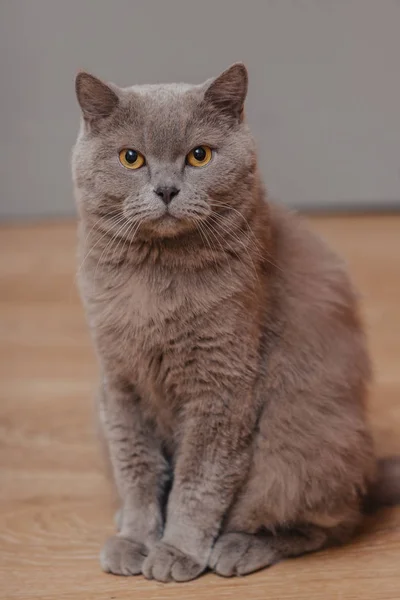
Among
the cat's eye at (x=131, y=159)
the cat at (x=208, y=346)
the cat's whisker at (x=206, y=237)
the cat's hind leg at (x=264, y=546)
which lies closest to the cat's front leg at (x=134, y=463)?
the cat at (x=208, y=346)

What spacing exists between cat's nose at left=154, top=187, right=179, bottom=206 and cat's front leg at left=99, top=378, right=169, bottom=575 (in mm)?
357

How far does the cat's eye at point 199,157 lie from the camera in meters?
1.46

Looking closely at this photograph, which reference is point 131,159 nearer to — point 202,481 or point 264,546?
point 202,481

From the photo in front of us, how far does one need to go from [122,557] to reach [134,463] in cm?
16

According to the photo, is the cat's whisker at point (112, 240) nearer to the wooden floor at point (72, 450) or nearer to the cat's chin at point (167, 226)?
the cat's chin at point (167, 226)

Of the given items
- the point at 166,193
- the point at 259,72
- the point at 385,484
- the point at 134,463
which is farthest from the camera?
the point at 259,72

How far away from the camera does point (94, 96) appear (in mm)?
1462

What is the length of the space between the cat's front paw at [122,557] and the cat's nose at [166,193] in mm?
603

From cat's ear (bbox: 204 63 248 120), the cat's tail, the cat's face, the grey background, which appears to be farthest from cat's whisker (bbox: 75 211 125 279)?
the grey background

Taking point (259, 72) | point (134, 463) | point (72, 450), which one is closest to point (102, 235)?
point (134, 463)

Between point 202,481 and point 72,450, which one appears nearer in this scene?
point 202,481

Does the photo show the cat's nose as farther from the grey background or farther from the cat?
the grey background

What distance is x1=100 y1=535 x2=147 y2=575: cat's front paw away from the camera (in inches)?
61.3

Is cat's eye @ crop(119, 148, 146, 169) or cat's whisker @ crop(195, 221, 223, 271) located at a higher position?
cat's eye @ crop(119, 148, 146, 169)
